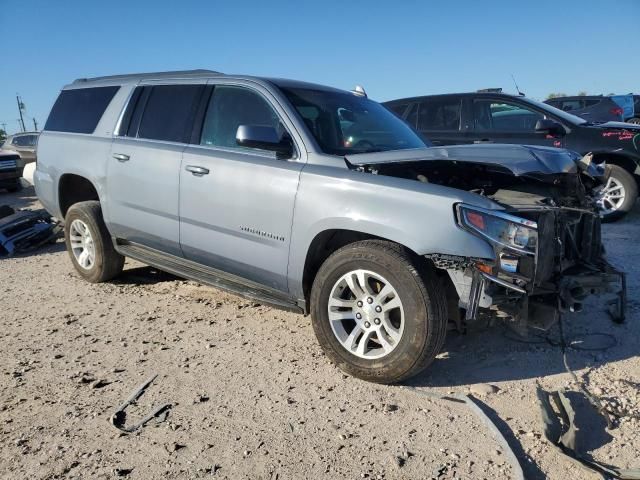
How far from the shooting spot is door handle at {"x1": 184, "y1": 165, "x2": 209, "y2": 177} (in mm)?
Answer: 4003

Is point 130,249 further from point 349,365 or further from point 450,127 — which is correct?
point 450,127

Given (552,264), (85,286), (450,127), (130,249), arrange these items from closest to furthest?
(552,264)
(130,249)
(85,286)
(450,127)

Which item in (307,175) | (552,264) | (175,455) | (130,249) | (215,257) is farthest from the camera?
(130,249)

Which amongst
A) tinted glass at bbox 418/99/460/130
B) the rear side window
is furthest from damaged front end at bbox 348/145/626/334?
tinted glass at bbox 418/99/460/130

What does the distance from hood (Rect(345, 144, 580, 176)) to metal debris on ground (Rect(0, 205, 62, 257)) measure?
5.52 meters

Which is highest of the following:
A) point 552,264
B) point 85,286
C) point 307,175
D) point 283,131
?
point 283,131

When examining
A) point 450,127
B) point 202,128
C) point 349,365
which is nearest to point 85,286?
point 202,128

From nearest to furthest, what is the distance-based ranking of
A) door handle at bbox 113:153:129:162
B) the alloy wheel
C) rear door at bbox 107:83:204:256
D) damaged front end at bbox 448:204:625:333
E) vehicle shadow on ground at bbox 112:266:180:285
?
damaged front end at bbox 448:204:625:333, the alloy wheel, rear door at bbox 107:83:204:256, door handle at bbox 113:153:129:162, vehicle shadow on ground at bbox 112:266:180:285

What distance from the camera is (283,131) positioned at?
3801mm

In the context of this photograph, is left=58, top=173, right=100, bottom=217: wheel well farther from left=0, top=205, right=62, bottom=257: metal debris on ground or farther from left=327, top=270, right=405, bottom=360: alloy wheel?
left=327, top=270, right=405, bottom=360: alloy wheel

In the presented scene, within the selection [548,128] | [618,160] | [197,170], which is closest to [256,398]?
[197,170]

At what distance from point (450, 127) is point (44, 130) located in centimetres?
571

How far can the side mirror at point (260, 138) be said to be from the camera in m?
3.51

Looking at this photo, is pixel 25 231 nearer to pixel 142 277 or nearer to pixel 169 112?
pixel 142 277
